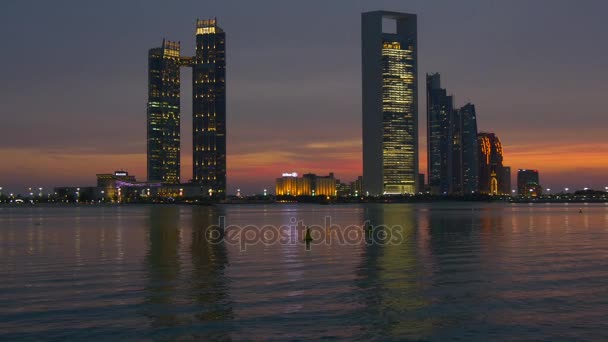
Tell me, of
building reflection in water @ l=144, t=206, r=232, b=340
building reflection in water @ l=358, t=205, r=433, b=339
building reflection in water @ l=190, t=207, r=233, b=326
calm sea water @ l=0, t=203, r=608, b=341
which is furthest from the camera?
building reflection in water @ l=190, t=207, r=233, b=326

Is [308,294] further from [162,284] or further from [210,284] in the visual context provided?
[162,284]

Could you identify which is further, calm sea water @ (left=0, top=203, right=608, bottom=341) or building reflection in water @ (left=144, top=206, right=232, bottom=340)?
building reflection in water @ (left=144, top=206, right=232, bottom=340)

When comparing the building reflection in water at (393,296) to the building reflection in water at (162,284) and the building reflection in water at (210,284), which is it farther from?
the building reflection in water at (162,284)

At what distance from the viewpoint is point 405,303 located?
32250mm

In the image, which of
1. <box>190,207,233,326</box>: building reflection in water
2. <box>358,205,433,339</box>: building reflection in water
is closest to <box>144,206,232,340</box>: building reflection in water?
<box>190,207,233,326</box>: building reflection in water

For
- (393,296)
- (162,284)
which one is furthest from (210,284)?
(393,296)

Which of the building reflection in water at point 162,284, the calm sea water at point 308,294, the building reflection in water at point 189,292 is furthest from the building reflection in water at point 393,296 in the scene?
the building reflection in water at point 162,284

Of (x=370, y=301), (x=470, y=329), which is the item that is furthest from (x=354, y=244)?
(x=470, y=329)

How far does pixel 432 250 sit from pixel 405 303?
29000 mm

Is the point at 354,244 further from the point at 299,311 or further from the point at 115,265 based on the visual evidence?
the point at 299,311

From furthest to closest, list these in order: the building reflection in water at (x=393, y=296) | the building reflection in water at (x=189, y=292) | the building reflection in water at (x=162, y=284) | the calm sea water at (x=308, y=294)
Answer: the building reflection in water at (x=162, y=284), the building reflection in water at (x=189, y=292), the building reflection in water at (x=393, y=296), the calm sea water at (x=308, y=294)

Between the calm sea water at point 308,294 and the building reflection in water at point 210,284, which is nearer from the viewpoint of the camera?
the calm sea water at point 308,294

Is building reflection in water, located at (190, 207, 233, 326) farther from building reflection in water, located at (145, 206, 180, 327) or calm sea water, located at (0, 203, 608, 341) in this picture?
building reflection in water, located at (145, 206, 180, 327)

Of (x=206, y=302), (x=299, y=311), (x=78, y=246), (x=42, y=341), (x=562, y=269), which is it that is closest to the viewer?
(x=42, y=341)
